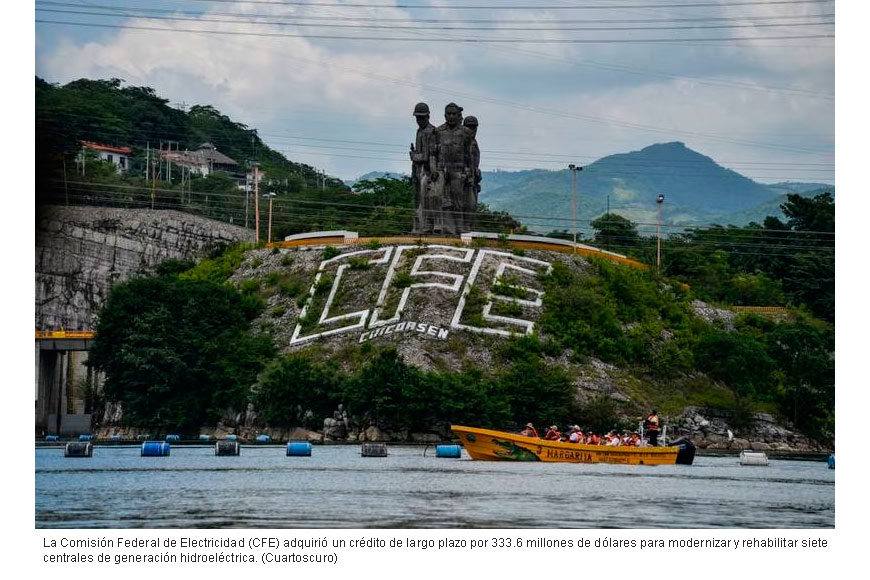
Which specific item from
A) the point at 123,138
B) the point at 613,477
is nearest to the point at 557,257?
the point at 613,477

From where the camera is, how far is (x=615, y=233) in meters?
174

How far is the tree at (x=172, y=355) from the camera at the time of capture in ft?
351

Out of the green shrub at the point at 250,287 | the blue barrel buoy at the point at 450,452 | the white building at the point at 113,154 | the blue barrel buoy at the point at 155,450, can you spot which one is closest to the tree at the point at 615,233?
the green shrub at the point at 250,287

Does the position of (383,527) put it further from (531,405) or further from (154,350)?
(154,350)

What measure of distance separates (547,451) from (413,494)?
50.3ft

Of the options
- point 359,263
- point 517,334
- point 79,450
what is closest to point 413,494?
point 79,450

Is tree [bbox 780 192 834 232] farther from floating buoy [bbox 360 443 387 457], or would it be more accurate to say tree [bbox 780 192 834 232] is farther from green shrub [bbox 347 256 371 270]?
floating buoy [bbox 360 443 387 457]

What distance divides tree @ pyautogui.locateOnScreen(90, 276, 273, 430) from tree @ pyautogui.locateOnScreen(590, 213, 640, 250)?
60525 millimetres

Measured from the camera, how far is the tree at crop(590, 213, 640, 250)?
552 ft

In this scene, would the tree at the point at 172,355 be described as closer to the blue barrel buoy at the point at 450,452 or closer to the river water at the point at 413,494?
the river water at the point at 413,494

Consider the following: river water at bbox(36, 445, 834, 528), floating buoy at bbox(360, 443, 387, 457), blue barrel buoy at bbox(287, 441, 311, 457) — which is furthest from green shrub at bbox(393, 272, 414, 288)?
river water at bbox(36, 445, 834, 528)

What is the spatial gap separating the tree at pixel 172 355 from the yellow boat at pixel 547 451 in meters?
31.7

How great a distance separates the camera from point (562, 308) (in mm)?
114250

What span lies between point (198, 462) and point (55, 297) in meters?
67.3
